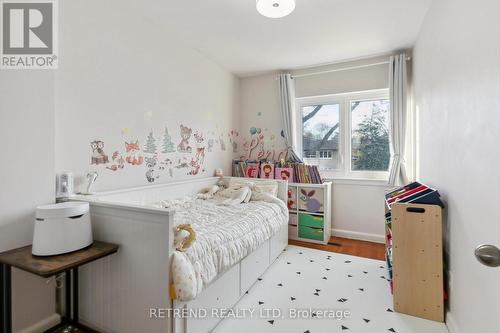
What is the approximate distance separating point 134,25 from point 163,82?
0.55m

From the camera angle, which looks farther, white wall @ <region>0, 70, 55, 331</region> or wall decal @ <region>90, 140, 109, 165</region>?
wall decal @ <region>90, 140, 109, 165</region>

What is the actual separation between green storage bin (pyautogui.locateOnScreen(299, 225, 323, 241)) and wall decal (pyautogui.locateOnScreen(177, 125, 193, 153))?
185 cm

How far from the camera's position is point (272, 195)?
296 cm

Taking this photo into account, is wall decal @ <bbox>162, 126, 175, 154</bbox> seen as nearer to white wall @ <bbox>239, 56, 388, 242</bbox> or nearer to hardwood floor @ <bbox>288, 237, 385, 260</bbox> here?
white wall @ <bbox>239, 56, 388, 242</bbox>

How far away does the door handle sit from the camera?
63 cm

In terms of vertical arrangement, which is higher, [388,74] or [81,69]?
[388,74]

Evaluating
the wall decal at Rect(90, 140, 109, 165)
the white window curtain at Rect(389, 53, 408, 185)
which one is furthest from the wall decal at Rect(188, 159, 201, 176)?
the white window curtain at Rect(389, 53, 408, 185)

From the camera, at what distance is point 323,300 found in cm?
196

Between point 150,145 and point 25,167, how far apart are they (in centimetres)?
107

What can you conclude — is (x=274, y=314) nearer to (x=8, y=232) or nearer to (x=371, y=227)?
(x=8, y=232)

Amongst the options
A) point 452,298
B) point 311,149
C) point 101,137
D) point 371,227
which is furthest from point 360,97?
point 101,137

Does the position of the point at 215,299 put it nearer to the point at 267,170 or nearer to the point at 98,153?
the point at 98,153

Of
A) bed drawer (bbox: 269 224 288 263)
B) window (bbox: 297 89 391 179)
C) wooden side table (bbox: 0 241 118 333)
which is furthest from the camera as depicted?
window (bbox: 297 89 391 179)

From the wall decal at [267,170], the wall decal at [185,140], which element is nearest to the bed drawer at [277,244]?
the wall decal at [267,170]
